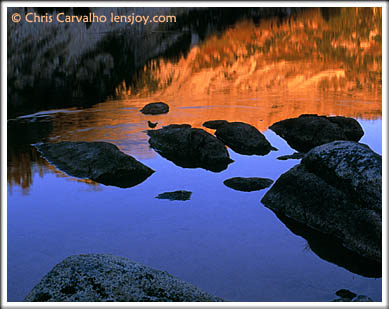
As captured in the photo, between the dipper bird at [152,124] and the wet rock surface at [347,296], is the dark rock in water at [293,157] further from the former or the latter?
the wet rock surface at [347,296]

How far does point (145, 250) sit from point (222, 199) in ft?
12.1

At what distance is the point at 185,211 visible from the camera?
550 inches

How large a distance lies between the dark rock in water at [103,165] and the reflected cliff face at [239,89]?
59.7 inches

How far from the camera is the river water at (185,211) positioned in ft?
34.8

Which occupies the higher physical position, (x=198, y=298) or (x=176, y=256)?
(x=198, y=298)

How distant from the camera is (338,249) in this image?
11.5 meters

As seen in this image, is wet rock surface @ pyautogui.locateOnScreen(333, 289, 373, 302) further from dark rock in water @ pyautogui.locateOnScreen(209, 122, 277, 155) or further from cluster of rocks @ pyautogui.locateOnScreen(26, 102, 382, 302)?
Answer: dark rock in water @ pyautogui.locateOnScreen(209, 122, 277, 155)

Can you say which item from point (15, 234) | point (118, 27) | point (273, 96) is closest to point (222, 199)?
point (15, 234)

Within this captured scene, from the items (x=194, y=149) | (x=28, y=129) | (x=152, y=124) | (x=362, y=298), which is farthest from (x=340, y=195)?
(x=28, y=129)

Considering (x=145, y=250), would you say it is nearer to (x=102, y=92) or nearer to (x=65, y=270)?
(x=65, y=270)

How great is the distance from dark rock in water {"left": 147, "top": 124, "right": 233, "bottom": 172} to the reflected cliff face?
913 mm

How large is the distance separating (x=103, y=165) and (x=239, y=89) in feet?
68.7

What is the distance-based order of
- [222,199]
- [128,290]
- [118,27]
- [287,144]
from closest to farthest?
[128,290], [222,199], [287,144], [118,27]

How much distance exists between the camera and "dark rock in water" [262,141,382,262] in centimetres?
1138
